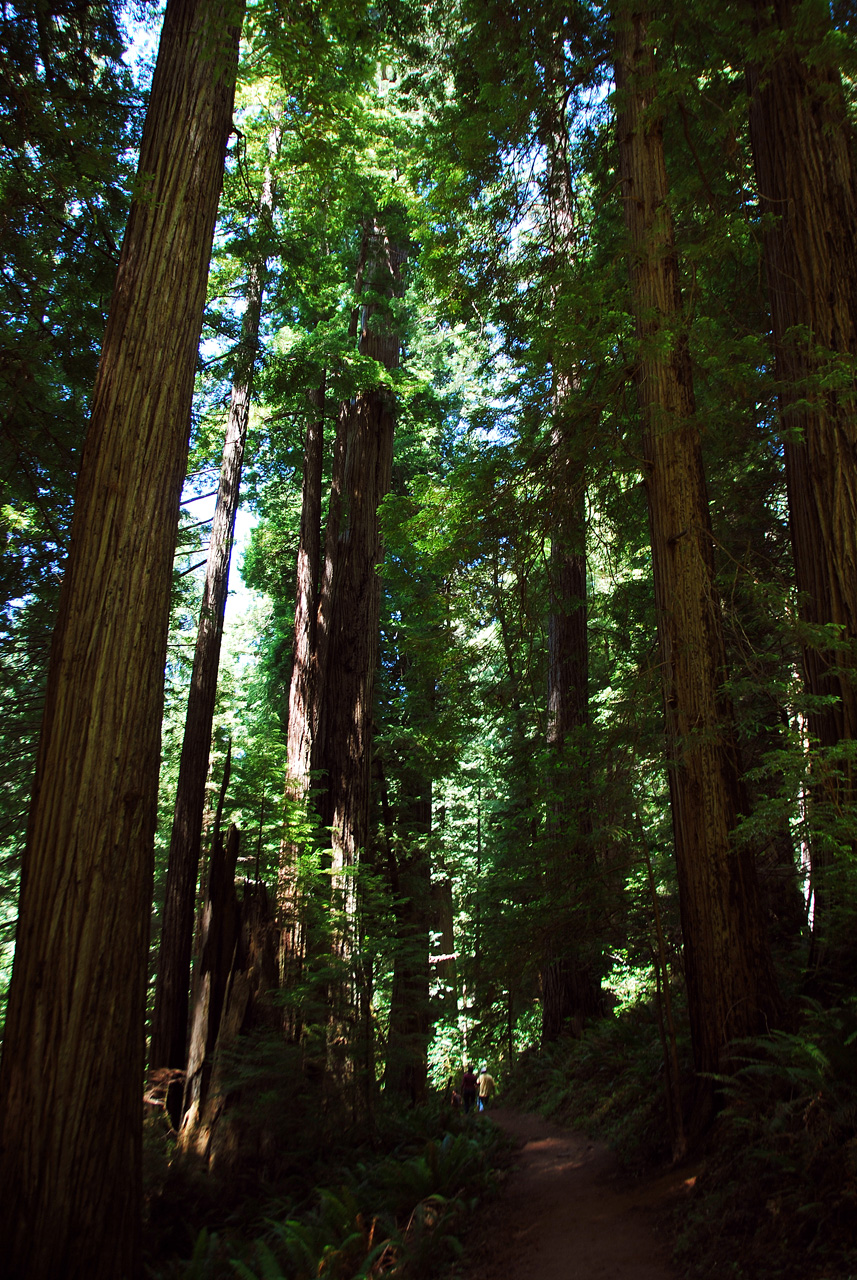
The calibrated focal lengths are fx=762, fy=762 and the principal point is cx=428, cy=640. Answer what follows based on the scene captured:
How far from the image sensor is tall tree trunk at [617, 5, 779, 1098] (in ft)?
17.3

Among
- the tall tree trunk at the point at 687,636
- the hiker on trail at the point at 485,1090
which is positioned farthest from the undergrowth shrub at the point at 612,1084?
the tall tree trunk at the point at 687,636

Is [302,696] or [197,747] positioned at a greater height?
[302,696]

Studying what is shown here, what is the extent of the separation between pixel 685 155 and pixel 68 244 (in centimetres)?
649

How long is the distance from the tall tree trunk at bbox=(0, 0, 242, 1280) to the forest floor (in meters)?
2.33

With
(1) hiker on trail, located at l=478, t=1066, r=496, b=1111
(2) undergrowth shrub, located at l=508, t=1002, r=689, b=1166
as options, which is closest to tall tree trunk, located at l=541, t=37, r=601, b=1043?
(2) undergrowth shrub, located at l=508, t=1002, r=689, b=1166

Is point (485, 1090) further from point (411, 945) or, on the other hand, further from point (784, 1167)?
point (784, 1167)

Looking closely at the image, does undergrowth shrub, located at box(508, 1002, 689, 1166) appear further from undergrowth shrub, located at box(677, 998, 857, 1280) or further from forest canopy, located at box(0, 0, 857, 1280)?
undergrowth shrub, located at box(677, 998, 857, 1280)

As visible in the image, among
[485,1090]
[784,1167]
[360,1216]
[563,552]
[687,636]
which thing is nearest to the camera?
[784,1167]

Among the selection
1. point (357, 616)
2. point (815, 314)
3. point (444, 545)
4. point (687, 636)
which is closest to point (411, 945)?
point (357, 616)

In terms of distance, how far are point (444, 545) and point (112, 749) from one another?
3.65 m

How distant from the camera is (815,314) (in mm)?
6246

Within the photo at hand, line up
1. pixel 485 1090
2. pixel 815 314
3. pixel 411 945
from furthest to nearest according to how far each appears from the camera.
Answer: pixel 485 1090
pixel 411 945
pixel 815 314

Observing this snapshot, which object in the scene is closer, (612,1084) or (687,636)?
(687,636)

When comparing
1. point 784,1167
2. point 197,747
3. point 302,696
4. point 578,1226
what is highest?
point 302,696
